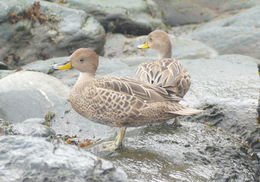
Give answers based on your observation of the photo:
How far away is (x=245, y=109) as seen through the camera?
846 cm

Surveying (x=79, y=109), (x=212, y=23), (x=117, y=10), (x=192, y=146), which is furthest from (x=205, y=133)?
(x=212, y=23)

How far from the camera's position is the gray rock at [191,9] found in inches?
689

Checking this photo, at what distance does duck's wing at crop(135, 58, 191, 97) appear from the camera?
8.02 m

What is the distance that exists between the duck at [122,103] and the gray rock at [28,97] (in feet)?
5.91

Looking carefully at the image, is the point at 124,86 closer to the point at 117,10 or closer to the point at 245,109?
the point at 245,109

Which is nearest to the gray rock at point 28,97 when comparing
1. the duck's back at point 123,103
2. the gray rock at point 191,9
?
the duck's back at point 123,103

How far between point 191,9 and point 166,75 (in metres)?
9.99

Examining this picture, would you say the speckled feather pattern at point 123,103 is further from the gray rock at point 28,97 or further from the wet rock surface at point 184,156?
the gray rock at point 28,97

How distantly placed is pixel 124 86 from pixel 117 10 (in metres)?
8.41

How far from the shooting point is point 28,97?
29.0ft

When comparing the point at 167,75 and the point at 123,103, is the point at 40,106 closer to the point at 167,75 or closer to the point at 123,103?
the point at 167,75

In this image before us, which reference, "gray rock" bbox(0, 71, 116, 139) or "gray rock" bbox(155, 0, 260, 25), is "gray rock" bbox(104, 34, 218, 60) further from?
"gray rock" bbox(0, 71, 116, 139)

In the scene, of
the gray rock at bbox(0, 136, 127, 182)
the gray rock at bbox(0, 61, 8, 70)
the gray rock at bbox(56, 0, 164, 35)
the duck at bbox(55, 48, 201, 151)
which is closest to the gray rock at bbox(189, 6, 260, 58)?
the gray rock at bbox(56, 0, 164, 35)

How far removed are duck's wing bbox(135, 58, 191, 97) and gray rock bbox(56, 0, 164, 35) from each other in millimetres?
6570
